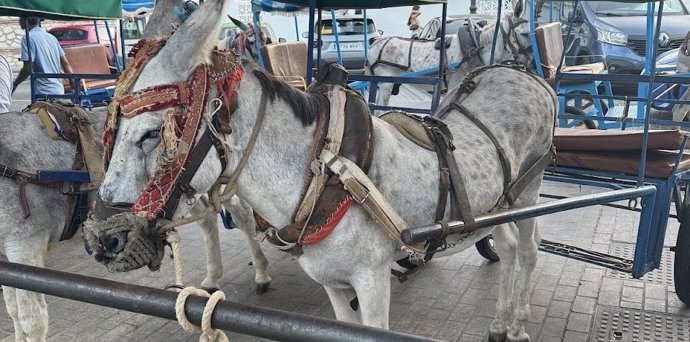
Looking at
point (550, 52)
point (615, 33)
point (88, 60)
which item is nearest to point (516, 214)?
point (550, 52)

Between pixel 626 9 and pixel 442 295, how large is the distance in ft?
37.3

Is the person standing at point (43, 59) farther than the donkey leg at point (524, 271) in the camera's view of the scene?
Yes

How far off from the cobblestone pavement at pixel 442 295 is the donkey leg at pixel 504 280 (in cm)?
→ 19

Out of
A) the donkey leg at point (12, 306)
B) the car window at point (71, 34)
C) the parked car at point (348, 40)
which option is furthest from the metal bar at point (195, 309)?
the car window at point (71, 34)

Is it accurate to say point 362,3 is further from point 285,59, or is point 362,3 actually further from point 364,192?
point 364,192

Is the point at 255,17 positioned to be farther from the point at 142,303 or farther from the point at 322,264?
the point at 142,303

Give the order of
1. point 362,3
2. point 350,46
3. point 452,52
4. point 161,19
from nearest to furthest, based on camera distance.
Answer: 1. point 161,19
2. point 362,3
3. point 452,52
4. point 350,46

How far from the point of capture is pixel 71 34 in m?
16.8

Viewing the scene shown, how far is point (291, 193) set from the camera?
2.29 metres

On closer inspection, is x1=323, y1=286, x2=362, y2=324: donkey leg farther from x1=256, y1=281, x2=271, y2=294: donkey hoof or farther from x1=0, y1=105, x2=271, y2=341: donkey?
x1=256, y1=281, x2=271, y2=294: donkey hoof

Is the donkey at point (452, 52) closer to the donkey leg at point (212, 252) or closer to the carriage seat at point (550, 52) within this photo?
the carriage seat at point (550, 52)

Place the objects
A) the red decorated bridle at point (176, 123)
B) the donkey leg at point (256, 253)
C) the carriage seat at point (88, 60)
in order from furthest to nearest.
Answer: the carriage seat at point (88, 60)
the donkey leg at point (256, 253)
the red decorated bridle at point (176, 123)

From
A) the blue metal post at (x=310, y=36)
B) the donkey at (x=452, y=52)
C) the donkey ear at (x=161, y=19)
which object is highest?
the donkey ear at (x=161, y=19)

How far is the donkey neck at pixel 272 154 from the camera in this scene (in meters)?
2.21
